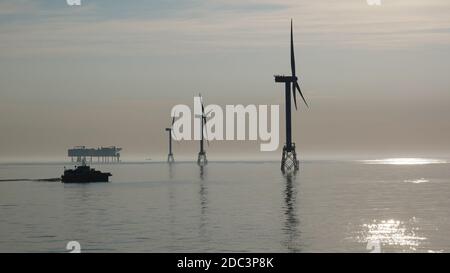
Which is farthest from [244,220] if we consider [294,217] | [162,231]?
[162,231]

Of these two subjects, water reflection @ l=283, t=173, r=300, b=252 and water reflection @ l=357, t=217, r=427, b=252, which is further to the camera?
water reflection @ l=357, t=217, r=427, b=252

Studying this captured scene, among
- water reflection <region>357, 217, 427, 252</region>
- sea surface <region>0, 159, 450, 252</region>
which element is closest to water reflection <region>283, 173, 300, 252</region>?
sea surface <region>0, 159, 450, 252</region>

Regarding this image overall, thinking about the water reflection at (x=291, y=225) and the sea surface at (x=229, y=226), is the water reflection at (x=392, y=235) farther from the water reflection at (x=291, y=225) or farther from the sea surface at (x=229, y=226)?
the water reflection at (x=291, y=225)

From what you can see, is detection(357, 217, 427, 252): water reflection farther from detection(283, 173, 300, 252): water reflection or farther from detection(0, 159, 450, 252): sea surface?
detection(283, 173, 300, 252): water reflection

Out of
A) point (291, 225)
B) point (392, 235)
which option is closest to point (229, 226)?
point (291, 225)

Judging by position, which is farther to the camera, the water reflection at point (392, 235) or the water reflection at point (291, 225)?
the water reflection at point (392, 235)

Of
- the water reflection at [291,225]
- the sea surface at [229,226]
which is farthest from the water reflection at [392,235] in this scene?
the water reflection at [291,225]

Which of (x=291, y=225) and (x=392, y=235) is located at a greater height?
(x=392, y=235)

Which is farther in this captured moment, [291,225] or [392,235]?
[291,225]

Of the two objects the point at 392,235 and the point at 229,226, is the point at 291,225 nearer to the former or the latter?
the point at 229,226
